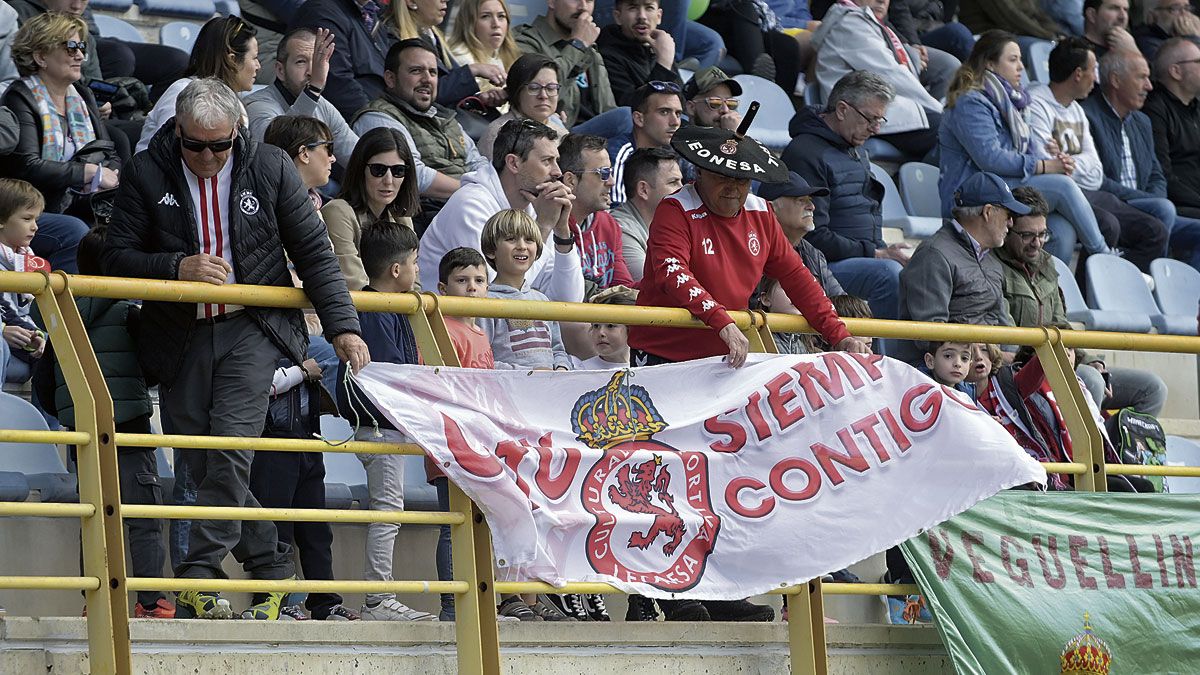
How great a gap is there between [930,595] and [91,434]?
2.98m

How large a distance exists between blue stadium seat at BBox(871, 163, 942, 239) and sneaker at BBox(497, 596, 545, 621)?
5.78m

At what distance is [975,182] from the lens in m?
9.59

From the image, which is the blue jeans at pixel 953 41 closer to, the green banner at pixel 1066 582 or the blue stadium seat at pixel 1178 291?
the blue stadium seat at pixel 1178 291

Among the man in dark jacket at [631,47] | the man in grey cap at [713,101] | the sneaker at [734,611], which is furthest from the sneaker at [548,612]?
the man in dark jacket at [631,47]

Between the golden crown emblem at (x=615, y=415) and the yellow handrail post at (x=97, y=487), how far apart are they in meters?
1.63

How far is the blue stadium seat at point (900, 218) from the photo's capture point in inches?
476

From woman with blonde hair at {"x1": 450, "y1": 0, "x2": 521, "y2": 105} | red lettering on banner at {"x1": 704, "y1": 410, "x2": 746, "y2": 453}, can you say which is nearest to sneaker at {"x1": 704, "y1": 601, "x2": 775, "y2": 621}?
red lettering on banner at {"x1": 704, "y1": 410, "x2": 746, "y2": 453}

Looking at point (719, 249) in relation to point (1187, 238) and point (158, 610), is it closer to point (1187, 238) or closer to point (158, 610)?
point (158, 610)

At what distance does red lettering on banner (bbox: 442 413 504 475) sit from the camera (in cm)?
619

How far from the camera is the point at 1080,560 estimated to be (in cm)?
722

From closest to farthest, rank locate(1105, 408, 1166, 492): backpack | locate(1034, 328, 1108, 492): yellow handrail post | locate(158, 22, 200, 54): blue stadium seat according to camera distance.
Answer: locate(1034, 328, 1108, 492): yellow handrail post, locate(1105, 408, 1166, 492): backpack, locate(158, 22, 200, 54): blue stadium seat

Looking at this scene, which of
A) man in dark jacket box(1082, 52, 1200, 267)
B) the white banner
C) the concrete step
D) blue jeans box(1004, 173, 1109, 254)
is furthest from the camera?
man in dark jacket box(1082, 52, 1200, 267)

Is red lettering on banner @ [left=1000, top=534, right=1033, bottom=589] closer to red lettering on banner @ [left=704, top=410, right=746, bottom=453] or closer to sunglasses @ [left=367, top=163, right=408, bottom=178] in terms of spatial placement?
red lettering on banner @ [left=704, top=410, right=746, bottom=453]

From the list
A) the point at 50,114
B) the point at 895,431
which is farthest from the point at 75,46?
the point at 895,431
